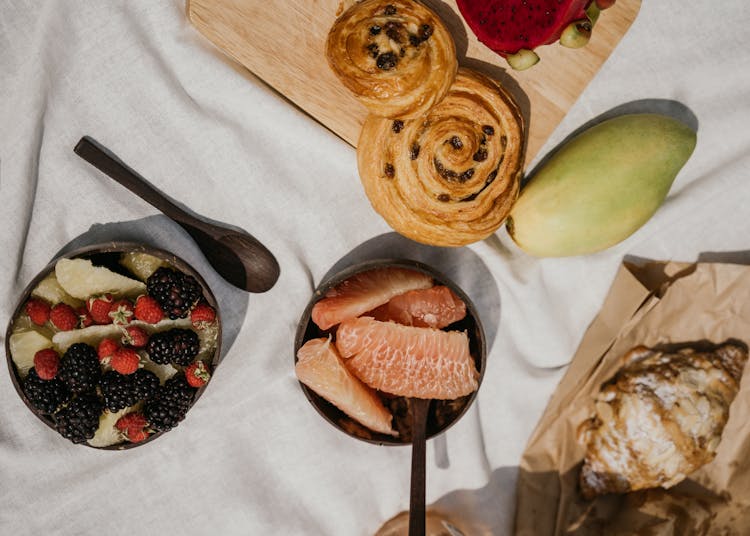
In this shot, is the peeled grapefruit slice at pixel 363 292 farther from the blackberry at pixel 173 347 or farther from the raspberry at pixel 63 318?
the raspberry at pixel 63 318

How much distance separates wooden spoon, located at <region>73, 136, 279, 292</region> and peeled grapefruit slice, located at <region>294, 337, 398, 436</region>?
0.25 meters

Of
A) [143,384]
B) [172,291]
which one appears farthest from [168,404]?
[172,291]

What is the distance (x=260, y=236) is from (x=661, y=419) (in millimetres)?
1213

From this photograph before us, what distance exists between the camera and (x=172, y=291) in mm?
1570

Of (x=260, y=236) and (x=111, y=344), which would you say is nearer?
(x=111, y=344)

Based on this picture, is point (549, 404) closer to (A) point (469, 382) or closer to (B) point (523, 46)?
(A) point (469, 382)

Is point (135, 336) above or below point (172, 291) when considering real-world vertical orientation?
below

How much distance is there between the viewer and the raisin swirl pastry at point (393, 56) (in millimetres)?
1390

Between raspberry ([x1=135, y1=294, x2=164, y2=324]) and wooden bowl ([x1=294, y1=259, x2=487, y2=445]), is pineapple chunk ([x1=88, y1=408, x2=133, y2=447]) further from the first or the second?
wooden bowl ([x1=294, y1=259, x2=487, y2=445])

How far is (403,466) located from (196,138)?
110 centimetres

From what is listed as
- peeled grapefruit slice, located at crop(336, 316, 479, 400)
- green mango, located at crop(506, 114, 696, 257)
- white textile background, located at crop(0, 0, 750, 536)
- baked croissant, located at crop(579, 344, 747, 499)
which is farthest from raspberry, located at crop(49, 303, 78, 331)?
baked croissant, located at crop(579, 344, 747, 499)

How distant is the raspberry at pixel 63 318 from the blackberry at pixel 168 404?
0.88 ft

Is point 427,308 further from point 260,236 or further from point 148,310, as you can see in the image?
point 148,310

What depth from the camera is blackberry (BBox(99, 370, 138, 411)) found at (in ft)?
5.17
